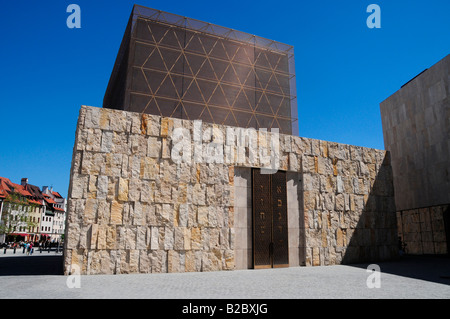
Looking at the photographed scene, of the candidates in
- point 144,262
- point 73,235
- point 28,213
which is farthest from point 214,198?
point 28,213

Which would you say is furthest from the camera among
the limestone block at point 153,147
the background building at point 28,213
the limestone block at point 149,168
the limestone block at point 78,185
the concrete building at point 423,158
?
the background building at point 28,213

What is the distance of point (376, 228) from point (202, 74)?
55.2ft

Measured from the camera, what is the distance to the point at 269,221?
15.4 meters

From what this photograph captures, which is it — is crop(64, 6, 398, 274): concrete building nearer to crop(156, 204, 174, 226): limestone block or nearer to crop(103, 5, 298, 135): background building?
crop(156, 204, 174, 226): limestone block

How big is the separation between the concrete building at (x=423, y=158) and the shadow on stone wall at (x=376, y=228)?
654 cm

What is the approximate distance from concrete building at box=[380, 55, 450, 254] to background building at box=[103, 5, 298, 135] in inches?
345

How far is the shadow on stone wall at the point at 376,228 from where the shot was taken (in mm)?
17656

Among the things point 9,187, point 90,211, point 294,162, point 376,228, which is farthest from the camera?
point 9,187

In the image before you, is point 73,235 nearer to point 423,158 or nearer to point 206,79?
point 206,79

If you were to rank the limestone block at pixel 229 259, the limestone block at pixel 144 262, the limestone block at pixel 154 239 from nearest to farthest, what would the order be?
1. the limestone block at pixel 144 262
2. the limestone block at pixel 154 239
3. the limestone block at pixel 229 259

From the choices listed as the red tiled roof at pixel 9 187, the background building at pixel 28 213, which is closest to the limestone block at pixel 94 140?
the background building at pixel 28 213

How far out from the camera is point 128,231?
13.0 meters

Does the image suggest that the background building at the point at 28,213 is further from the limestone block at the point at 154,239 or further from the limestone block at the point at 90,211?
the limestone block at the point at 154,239

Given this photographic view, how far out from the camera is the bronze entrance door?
15.0 meters
